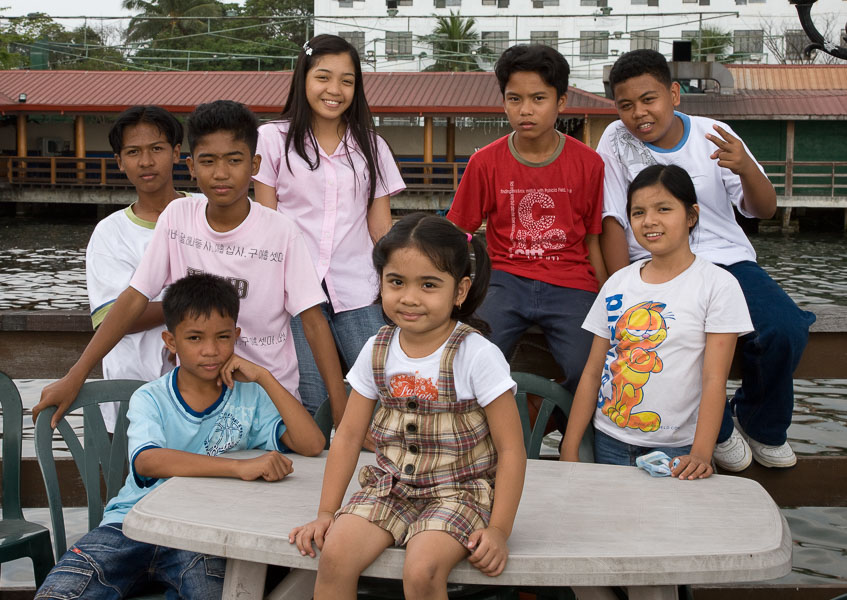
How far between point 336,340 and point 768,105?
2291cm

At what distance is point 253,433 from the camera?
2.41 meters

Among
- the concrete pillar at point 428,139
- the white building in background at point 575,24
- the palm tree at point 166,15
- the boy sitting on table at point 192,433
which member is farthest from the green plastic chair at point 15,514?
the palm tree at point 166,15

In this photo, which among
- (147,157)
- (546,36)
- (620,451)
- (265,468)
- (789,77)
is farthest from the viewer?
(546,36)

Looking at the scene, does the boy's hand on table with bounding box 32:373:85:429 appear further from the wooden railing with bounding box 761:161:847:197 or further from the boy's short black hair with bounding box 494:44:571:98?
the wooden railing with bounding box 761:161:847:197

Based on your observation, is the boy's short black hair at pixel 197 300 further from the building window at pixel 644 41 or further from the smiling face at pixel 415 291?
the building window at pixel 644 41

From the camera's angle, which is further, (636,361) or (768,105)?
(768,105)

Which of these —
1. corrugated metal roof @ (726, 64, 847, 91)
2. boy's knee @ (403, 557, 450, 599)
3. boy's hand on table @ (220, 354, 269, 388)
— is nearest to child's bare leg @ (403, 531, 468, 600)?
boy's knee @ (403, 557, 450, 599)

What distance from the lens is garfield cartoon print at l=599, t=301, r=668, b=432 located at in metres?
2.51

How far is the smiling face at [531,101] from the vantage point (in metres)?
2.91

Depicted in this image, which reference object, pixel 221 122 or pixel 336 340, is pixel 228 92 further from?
pixel 221 122

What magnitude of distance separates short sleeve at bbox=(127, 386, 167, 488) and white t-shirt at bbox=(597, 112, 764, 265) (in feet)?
5.11

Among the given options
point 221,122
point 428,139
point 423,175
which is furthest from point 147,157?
point 428,139

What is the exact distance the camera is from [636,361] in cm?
253

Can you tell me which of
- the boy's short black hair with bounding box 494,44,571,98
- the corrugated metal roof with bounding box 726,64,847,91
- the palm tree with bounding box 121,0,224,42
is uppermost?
the palm tree with bounding box 121,0,224,42
